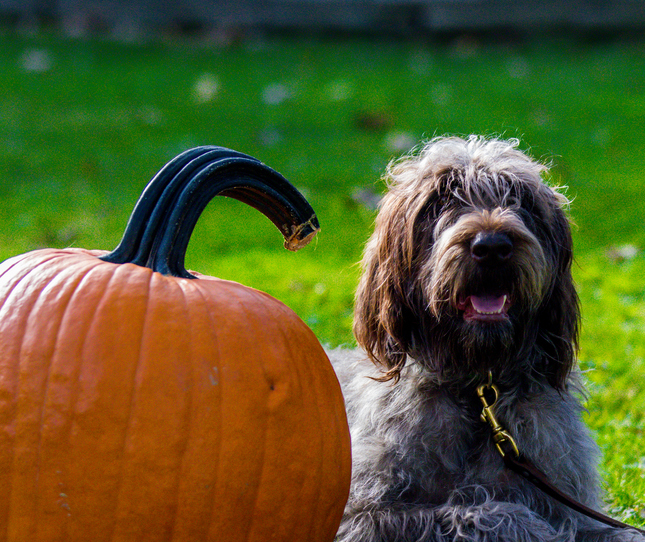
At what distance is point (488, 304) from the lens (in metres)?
3.24

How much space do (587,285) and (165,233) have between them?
497 cm

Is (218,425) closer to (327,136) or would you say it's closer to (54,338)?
(54,338)

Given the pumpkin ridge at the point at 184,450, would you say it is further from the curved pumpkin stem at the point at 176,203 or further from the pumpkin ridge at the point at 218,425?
the curved pumpkin stem at the point at 176,203

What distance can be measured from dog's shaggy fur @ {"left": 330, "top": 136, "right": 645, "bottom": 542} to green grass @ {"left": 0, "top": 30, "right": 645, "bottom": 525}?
82 cm

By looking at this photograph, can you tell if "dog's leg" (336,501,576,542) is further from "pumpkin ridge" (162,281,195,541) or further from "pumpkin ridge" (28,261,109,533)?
"pumpkin ridge" (28,261,109,533)

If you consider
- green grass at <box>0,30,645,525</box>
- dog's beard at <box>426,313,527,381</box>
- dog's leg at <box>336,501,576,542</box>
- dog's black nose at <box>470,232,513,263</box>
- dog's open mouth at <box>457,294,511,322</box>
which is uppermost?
green grass at <box>0,30,645,525</box>

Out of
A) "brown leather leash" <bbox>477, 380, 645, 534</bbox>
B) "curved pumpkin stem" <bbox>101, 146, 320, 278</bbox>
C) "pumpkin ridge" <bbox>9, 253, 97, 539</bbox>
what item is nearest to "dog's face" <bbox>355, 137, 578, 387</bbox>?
"brown leather leash" <bbox>477, 380, 645, 534</bbox>

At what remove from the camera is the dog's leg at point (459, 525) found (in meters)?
3.00

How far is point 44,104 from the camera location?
472 inches

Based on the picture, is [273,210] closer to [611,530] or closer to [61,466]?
[61,466]

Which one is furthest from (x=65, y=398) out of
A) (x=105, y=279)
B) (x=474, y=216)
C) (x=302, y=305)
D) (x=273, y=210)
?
(x=302, y=305)

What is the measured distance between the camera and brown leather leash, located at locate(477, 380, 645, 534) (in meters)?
3.11

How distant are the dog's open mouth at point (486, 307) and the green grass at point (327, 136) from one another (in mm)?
1291

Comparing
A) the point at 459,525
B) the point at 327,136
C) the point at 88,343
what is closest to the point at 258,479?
the point at 88,343
